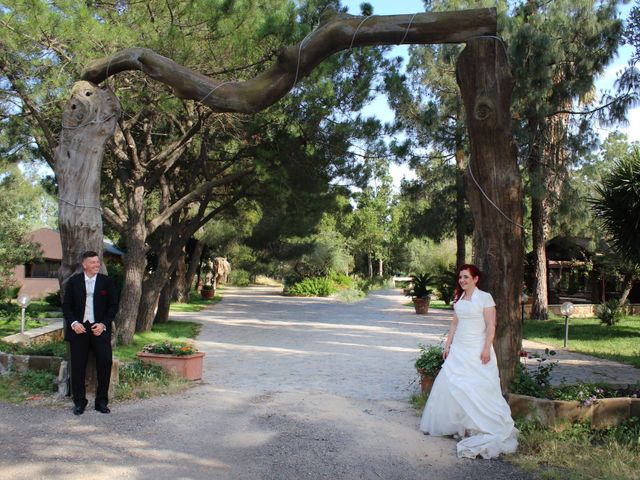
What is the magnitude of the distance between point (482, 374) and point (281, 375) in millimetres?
4340

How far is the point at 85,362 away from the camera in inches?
235

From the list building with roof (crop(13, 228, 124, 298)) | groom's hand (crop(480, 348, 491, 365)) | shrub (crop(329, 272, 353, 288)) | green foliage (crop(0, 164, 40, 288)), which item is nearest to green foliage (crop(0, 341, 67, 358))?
groom's hand (crop(480, 348, 491, 365))

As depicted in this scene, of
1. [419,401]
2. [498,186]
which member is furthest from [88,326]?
[498,186]

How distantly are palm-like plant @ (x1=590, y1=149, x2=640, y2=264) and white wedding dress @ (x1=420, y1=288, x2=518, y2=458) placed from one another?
29.7 feet

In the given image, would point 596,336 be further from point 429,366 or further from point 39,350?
point 39,350

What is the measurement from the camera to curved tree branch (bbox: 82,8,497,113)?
514 cm

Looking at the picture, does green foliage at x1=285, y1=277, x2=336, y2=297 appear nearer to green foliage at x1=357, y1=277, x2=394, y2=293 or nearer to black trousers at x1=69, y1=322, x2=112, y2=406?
green foliage at x1=357, y1=277, x2=394, y2=293

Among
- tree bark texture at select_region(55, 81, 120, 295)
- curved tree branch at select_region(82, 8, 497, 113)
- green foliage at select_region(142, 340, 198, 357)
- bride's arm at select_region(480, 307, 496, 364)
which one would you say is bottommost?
green foliage at select_region(142, 340, 198, 357)

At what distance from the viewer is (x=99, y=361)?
598 centimetres

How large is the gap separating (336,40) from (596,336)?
13504mm

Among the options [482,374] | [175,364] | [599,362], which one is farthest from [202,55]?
[599,362]

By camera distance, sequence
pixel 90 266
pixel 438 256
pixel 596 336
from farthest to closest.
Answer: pixel 438 256, pixel 596 336, pixel 90 266

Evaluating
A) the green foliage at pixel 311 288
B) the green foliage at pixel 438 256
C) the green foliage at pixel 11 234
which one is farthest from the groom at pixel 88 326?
the green foliage at pixel 311 288

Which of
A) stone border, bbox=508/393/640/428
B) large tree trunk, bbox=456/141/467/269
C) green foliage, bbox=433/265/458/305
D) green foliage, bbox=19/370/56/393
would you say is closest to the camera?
stone border, bbox=508/393/640/428
